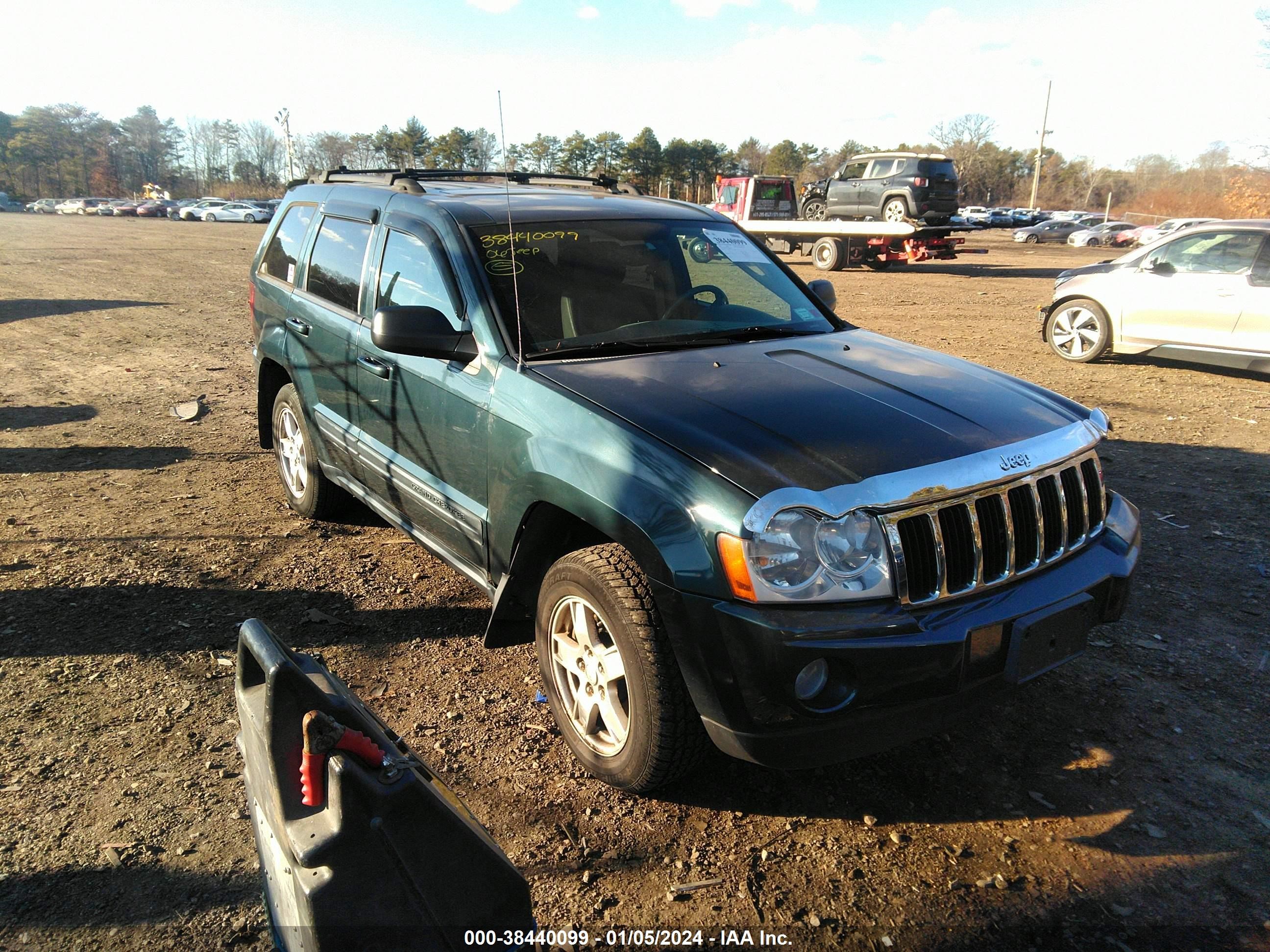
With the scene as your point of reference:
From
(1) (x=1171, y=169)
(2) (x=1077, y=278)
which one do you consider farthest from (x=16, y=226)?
(1) (x=1171, y=169)

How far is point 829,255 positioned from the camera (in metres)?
22.0

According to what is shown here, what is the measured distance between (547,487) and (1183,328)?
29.2 feet

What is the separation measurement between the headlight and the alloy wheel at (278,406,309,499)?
11.1 ft

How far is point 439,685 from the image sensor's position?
3.51 meters

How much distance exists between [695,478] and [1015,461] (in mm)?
1047

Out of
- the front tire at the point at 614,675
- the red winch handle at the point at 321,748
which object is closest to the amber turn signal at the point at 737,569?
the front tire at the point at 614,675

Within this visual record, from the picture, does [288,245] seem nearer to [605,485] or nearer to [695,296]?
[695,296]

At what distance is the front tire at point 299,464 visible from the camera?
4.84 metres

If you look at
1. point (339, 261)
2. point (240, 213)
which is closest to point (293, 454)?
point (339, 261)

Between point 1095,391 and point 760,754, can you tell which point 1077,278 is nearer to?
point 1095,391

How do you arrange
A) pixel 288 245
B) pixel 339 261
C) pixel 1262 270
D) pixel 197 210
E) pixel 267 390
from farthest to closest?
pixel 197 210 < pixel 1262 270 < pixel 267 390 < pixel 288 245 < pixel 339 261

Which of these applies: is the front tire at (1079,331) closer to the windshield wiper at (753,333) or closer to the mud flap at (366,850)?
the windshield wiper at (753,333)

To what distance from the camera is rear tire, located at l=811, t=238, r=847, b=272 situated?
21.7 metres

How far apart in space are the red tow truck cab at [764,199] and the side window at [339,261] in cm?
2291
